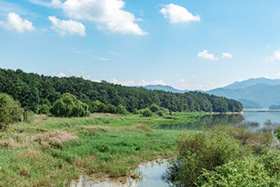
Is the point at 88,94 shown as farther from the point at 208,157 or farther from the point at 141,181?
the point at 208,157

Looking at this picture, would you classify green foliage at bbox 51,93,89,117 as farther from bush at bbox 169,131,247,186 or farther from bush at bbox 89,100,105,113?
bush at bbox 169,131,247,186

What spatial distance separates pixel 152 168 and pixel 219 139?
324 inches

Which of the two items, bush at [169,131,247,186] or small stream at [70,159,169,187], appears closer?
bush at [169,131,247,186]

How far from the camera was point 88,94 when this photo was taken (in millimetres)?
116688

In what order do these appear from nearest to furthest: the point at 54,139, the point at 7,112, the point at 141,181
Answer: the point at 141,181 → the point at 54,139 → the point at 7,112

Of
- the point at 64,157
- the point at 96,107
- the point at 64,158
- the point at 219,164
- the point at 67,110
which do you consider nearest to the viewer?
the point at 219,164

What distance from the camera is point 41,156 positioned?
20.7 metres

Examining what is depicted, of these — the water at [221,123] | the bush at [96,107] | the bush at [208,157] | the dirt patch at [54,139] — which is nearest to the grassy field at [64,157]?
→ the dirt patch at [54,139]

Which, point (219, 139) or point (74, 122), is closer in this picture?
point (219, 139)

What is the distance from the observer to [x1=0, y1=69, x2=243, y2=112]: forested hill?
76.9 m

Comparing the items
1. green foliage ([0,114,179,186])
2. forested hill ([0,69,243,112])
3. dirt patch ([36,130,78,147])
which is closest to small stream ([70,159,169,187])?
green foliage ([0,114,179,186])

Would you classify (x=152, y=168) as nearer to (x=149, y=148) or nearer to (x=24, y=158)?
(x=149, y=148)

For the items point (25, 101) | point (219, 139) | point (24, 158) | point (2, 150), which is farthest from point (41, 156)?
point (25, 101)

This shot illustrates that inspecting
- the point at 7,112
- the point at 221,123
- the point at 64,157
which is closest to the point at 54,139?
the point at 64,157
